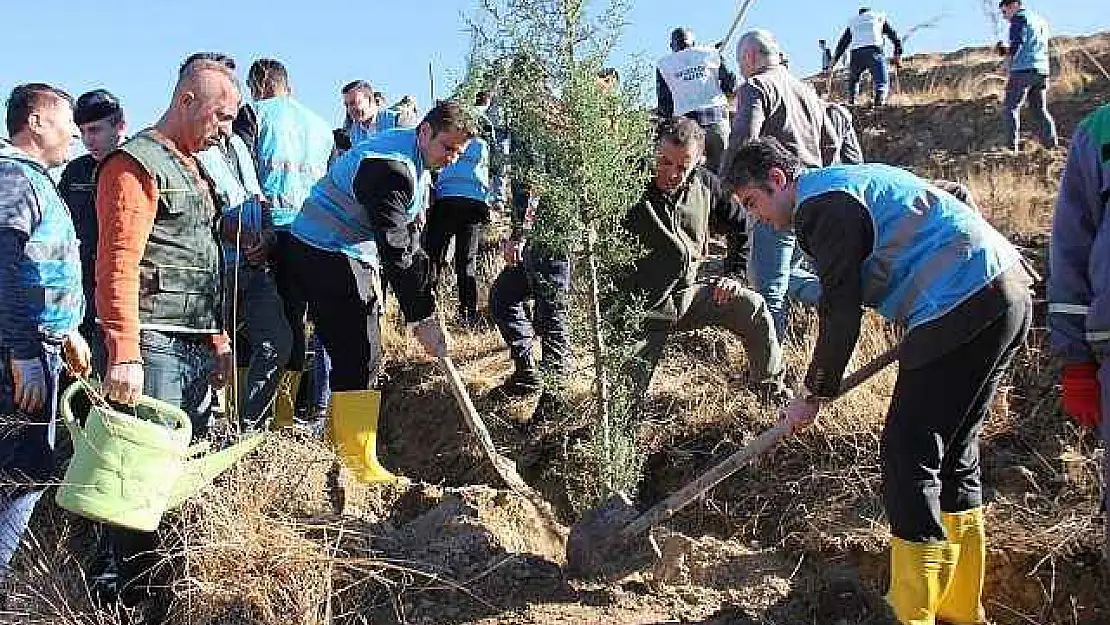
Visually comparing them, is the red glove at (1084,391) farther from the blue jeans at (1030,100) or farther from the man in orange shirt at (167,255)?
the blue jeans at (1030,100)

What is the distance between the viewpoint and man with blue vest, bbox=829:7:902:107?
1420cm

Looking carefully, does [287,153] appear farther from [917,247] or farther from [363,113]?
[917,247]

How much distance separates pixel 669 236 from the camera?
5086 millimetres

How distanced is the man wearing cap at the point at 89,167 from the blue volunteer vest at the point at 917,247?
138 inches

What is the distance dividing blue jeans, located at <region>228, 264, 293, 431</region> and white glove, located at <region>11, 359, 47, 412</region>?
1440mm

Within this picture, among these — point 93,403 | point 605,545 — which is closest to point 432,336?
point 605,545

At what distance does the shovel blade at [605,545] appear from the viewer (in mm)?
4172

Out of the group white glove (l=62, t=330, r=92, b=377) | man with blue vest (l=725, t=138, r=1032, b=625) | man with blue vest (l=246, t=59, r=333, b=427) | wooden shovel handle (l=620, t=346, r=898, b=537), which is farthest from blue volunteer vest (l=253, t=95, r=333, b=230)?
man with blue vest (l=725, t=138, r=1032, b=625)

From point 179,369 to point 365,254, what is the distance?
5.12 ft

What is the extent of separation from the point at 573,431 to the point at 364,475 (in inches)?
50.2

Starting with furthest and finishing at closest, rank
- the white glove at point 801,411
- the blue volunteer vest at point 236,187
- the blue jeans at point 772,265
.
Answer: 1. the blue jeans at point 772,265
2. the blue volunteer vest at point 236,187
3. the white glove at point 801,411

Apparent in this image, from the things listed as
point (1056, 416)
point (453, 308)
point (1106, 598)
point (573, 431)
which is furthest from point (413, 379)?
point (1106, 598)

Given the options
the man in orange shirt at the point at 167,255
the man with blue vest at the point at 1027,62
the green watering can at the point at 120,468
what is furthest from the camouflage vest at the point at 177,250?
the man with blue vest at the point at 1027,62

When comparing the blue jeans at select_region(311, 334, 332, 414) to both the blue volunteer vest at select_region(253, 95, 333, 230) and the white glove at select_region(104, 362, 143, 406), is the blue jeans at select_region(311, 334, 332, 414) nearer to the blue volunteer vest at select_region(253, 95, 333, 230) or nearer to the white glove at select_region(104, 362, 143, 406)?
the blue volunteer vest at select_region(253, 95, 333, 230)
